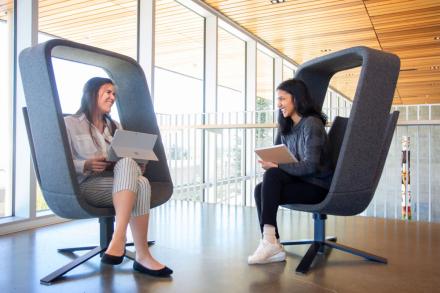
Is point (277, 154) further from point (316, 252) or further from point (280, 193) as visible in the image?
point (316, 252)

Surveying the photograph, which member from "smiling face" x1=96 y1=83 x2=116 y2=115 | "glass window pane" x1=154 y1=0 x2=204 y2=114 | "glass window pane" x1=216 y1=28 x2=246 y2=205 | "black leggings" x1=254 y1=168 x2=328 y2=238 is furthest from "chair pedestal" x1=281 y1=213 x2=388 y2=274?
"glass window pane" x1=154 y1=0 x2=204 y2=114

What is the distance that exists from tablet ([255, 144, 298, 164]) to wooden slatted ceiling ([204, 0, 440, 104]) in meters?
3.79

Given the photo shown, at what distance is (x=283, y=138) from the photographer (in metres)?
2.47

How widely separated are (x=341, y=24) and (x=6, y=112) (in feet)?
16.8

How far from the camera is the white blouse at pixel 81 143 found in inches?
80.1

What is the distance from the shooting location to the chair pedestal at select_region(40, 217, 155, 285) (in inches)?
75.3

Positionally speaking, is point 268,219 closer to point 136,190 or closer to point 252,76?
point 136,190

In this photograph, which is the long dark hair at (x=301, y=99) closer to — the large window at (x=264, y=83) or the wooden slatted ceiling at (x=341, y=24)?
the wooden slatted ceiling at (x=341, y=24)

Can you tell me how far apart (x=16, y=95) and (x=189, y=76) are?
3.07 m

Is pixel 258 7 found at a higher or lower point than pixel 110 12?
higher

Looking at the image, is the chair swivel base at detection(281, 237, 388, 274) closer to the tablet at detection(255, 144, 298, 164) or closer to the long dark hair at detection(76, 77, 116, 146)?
the tablet at detection(255, 144, 298, 164)

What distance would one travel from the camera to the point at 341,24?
6359mm

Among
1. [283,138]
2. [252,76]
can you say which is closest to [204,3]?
[252,76]

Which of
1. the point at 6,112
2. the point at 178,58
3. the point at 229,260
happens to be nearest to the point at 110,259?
the point at 229,260
